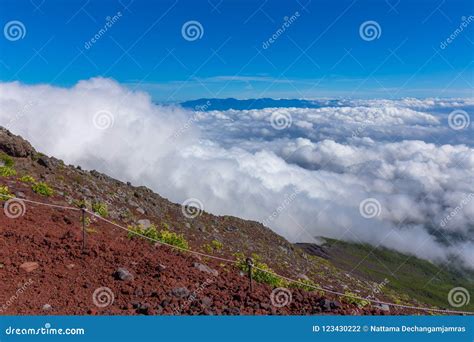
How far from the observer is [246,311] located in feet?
33.4

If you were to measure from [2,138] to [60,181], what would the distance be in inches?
195

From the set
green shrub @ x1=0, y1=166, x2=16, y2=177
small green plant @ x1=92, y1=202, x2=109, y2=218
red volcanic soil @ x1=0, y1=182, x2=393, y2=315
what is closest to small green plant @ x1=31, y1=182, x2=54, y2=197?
small green plant @ x1=92, y1=202, x2=109, y2=218

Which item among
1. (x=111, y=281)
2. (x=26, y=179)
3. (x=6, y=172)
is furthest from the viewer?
(x=6, y=172)

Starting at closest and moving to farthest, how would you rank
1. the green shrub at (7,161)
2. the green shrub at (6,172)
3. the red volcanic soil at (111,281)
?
the red volcanic soil at (111,281) < the green shrub at (6,172) < the green shrub at (7,161)

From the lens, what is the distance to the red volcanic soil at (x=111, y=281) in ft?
32.4

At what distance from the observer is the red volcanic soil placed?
988 centimetres

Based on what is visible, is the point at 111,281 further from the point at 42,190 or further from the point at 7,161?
the point at 7,161

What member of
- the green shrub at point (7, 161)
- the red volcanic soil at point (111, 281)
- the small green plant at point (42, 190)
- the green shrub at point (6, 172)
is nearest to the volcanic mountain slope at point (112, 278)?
the red volcanic soil at point (111, 281)

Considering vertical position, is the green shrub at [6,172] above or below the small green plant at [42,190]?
above

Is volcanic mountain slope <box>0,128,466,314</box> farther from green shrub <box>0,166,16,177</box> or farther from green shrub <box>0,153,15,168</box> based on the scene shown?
green shrub <box>0,153,15,168</box>

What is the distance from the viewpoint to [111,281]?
434 inches

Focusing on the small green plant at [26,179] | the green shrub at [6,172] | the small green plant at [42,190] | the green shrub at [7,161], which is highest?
the green shrub at [7,161]

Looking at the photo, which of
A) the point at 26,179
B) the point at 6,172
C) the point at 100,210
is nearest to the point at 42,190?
the point at 26,179

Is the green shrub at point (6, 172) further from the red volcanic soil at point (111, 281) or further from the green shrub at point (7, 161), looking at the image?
the red volcanic soil at point (111, 281)
